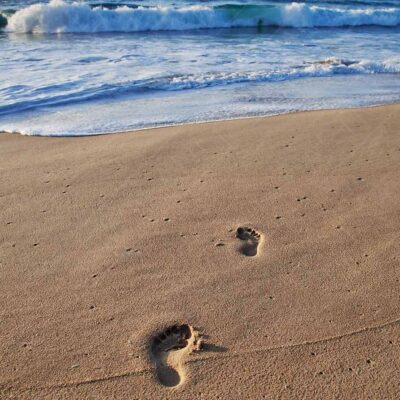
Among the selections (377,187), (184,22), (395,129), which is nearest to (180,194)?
(377,187)

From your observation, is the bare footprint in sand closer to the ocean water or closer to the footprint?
the footprint

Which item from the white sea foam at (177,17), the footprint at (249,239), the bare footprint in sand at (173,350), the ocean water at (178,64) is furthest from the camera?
the white sea foam at (177,17)

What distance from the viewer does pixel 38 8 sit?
39.9ft

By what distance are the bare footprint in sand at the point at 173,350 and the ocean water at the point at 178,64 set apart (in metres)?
2.89

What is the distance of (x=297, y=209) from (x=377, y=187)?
668 millimetres

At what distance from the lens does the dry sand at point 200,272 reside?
6.19 feet

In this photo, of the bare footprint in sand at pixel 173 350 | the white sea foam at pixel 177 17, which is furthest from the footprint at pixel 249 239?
the white sea foam at pixel 177 17

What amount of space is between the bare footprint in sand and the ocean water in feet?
9.49

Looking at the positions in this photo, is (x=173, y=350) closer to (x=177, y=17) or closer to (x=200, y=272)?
(x=200, y=272)

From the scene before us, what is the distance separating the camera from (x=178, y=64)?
748 cm

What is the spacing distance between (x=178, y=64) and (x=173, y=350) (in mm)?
6089

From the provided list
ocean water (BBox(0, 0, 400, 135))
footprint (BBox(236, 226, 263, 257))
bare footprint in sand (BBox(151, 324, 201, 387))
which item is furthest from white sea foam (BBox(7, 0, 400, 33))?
bare footprint in sand (BBox(151, 324, 201, 387))

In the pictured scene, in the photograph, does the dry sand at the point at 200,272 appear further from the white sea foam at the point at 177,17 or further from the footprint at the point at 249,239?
the white sea foam at the point at 177,17

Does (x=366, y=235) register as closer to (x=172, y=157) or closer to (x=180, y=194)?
(x=180, y=194)
